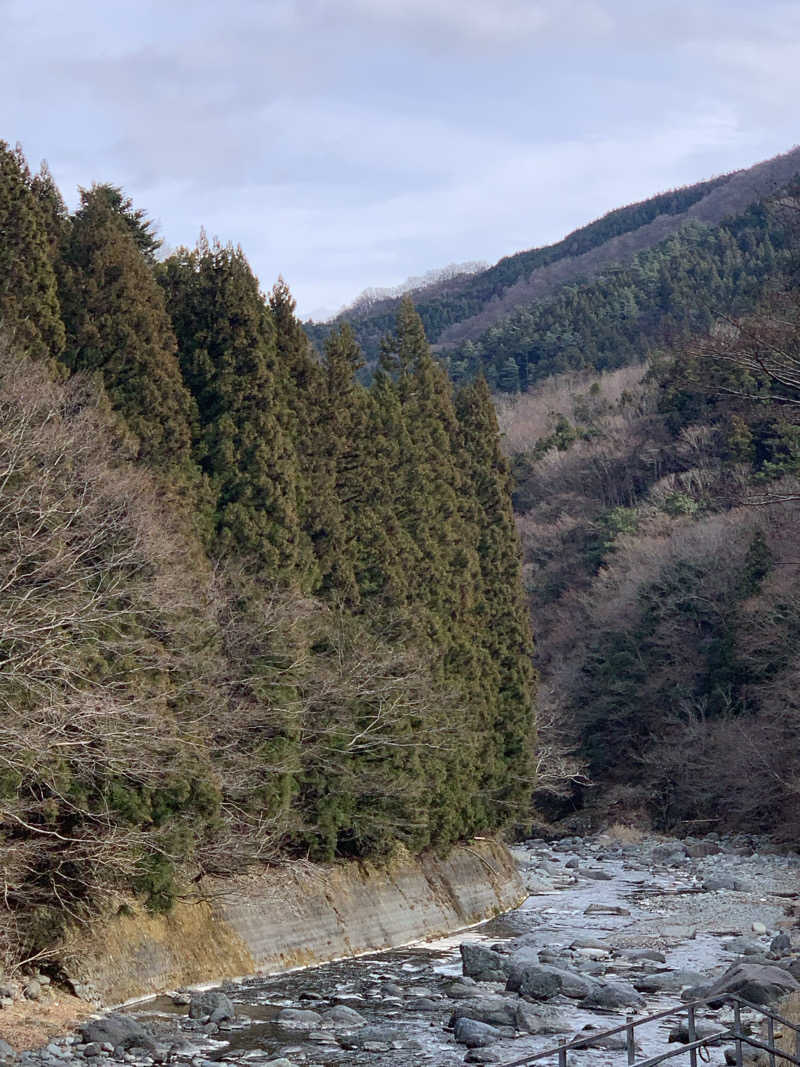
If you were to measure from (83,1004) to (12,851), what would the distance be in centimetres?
253

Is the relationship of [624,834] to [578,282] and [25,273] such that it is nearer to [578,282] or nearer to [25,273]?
[25,273]

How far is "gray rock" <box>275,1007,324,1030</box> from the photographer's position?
1602cm

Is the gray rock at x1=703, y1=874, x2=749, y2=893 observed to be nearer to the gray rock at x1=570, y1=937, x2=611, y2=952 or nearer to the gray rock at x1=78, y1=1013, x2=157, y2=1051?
the gray rock at x1=570, y1=937, x2=611, y2=952

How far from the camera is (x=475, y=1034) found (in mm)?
15531

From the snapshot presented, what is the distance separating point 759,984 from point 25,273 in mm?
17055

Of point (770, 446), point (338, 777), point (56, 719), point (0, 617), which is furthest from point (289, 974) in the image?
point (770, 446)

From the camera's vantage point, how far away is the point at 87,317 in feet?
74.1

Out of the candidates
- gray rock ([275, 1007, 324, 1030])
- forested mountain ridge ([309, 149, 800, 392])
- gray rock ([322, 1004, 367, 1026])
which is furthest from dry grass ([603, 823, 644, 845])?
forested mountain ridge ([309, 149, 800, 392])

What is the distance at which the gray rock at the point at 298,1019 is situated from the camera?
16.0 meters

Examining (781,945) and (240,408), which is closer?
(781,945)

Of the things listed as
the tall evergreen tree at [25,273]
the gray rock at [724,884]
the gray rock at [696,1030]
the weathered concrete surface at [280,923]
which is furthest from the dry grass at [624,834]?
the tall evergreen tree at [25,273]

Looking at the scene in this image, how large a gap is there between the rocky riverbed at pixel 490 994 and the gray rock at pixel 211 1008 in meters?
0.02

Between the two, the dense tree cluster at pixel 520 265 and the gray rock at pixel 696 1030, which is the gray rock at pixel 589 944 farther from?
the dense tree cluster at pixel 520 265

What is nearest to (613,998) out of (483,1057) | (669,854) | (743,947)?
(483,1057)
